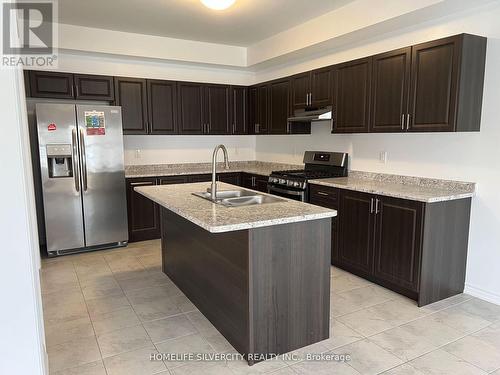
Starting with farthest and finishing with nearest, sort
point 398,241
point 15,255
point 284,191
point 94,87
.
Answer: point 94,87 → point 284,191 → point 398,241 → point 15,255

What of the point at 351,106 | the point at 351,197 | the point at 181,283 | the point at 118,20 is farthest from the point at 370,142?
the point at 118,20

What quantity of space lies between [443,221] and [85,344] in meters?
2.91

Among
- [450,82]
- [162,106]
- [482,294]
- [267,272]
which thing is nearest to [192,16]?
[162,106]

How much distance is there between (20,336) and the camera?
127 centimetres

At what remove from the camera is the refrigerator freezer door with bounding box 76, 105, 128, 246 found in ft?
14.0

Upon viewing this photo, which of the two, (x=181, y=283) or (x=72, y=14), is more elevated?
(x=72, y=14)

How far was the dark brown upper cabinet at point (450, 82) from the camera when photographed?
287cm

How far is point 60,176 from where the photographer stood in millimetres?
4211

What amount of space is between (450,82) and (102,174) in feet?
12.6

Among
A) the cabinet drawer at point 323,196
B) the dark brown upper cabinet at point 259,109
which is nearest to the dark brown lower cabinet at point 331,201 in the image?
the cabinet drawer at point 323,196

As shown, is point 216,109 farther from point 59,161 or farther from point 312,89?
point 59,161

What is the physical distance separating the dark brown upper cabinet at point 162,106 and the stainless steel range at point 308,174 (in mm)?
1689

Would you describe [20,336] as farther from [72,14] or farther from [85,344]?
[72,14]

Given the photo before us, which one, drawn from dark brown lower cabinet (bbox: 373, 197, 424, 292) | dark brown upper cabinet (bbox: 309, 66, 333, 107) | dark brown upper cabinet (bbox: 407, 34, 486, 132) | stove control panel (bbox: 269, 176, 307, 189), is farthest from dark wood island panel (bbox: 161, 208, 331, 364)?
dark brown upper cabinet (bbox: 309, 66, 333, 107)
